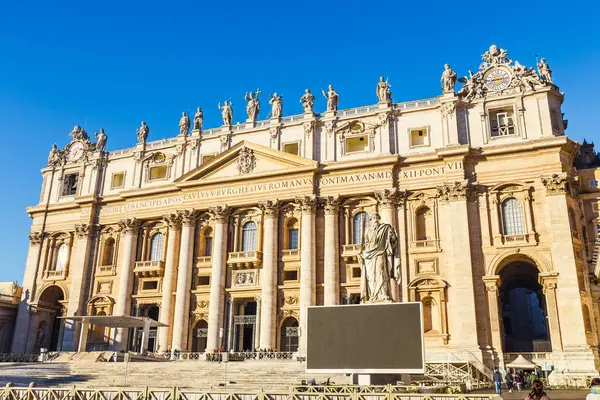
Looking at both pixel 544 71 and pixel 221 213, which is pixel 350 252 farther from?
pixel 544 71

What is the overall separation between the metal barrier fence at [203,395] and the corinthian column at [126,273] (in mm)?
27827

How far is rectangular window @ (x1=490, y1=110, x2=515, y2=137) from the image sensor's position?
41.6 meters

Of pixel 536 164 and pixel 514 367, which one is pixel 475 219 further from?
pixel 514 367

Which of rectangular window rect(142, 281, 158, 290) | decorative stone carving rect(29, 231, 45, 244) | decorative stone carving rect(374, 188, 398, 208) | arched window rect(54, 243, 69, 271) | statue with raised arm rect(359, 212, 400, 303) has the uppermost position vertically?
decorative stone carving rect(374, 188, 398, 208)

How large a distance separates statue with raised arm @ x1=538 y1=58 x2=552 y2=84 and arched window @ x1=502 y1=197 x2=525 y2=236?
9463 millimetres

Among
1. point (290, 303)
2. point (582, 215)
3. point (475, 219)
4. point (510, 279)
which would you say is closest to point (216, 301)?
point (290, 303)

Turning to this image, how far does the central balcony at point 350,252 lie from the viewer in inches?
1639

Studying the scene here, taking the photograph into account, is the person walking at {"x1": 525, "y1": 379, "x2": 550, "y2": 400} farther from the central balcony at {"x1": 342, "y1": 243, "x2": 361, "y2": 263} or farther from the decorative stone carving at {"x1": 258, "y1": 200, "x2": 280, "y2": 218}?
the decorative stone carving at {"x1": 258, "y1": 200, "x2": 280, "y2": 218}

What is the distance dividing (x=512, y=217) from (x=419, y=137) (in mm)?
9164

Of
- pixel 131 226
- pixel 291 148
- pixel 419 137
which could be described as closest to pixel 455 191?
pixel 419 137

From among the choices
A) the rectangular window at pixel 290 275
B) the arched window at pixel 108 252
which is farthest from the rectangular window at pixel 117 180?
the rectangular window at pixel 290 275

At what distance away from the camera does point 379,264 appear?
21375mm

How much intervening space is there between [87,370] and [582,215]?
35.2m

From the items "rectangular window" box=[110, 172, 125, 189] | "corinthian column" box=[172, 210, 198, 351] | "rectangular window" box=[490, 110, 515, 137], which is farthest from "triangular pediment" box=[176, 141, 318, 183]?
"rectangular window" box=[490, 110, 515, 137]
